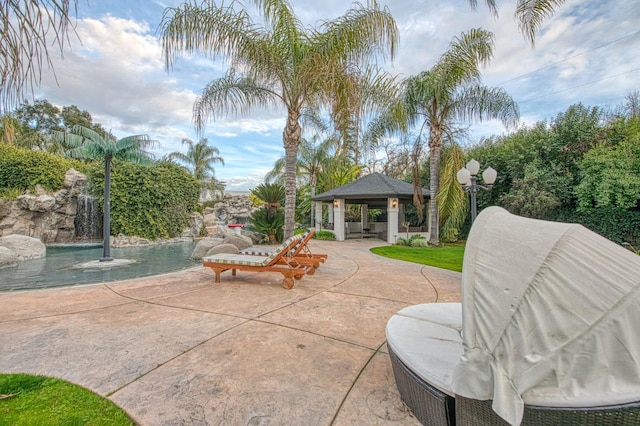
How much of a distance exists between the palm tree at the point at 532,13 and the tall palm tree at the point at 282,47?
3216 millimetres

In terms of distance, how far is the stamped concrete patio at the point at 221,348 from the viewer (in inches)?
84.4

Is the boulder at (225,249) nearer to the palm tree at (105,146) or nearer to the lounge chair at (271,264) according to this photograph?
the lounge chair at (271,264)

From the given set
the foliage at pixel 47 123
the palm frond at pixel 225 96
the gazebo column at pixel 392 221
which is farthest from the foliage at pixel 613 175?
the foliage at pixel 47 123

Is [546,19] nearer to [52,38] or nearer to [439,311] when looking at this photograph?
[439,311]

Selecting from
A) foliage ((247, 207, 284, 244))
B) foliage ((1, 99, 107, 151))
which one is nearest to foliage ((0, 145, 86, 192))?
foliage ((1, 99, 107, 151))

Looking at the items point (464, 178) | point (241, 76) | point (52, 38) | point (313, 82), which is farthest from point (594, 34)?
point (52, 38)

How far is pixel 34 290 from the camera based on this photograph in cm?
554

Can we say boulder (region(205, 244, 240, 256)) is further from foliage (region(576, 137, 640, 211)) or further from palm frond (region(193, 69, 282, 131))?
foliage (region(576, 137, 640, 211))

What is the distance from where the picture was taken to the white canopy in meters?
1.29

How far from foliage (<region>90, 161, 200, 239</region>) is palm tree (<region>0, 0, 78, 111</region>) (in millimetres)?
16972

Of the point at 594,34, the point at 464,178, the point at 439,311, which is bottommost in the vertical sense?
the point at 439,311

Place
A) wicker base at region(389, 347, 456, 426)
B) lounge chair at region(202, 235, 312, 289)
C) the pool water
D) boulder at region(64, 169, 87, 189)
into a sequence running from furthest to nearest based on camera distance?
boulder at region(64, 169, 87, 189) < the pool water < lounge chair at region(202, 235, 312, 289) < wicker base at region(389, 347, 456, 426)

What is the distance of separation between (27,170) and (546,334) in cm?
2265

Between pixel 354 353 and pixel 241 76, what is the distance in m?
8.82
